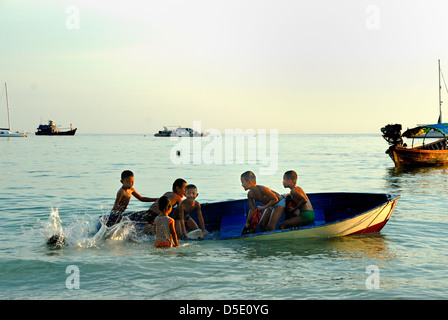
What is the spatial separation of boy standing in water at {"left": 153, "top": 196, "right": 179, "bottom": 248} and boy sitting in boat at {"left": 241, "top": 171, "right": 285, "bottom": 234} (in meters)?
1.77

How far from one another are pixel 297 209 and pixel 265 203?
73 cm

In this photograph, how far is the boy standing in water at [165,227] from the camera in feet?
28.6

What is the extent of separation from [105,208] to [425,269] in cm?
1197

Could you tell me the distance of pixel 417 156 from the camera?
104ft

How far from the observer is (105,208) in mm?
16922

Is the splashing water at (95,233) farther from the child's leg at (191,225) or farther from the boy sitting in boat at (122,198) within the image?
the child's leg at (191,225)

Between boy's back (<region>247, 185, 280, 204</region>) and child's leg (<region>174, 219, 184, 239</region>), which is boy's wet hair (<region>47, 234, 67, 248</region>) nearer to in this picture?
child's leg (<region>174, 219, 184, 239</region>)

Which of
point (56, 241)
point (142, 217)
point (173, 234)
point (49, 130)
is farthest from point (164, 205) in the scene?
point (49, 130)

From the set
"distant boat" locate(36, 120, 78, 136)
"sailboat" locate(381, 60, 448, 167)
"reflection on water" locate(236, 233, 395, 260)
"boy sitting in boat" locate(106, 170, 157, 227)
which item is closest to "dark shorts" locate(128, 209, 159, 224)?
"boy sitting in boat" locate(106, 170, 157, 227)

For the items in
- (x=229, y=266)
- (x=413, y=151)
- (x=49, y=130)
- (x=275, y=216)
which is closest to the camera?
(x=229, y=266)

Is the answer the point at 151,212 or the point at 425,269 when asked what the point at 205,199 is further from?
the point at 425,269

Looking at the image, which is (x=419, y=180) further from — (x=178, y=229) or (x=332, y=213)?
(x=178, y=229)

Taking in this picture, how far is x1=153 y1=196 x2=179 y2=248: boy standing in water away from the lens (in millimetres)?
8727
